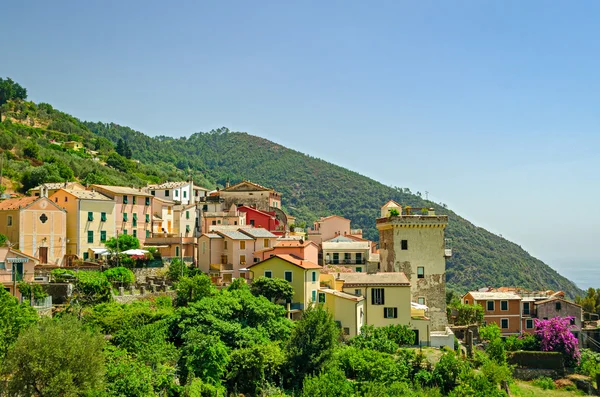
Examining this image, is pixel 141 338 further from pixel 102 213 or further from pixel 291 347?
pixel 102 213

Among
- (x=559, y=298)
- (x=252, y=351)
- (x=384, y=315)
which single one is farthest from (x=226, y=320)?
(x=559, y=298)

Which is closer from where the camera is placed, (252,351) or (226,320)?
(252,351)

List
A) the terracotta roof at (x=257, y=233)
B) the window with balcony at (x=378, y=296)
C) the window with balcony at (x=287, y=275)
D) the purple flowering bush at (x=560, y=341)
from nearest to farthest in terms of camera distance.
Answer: the window with balcony at (x=287, y=275) → the window with balcony at (x=378, y=296) → the terracotta roof at (x=257, y=233) → the purple flowering bush at (x=560, y=341)

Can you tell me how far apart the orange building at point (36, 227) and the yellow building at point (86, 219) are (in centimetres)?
104

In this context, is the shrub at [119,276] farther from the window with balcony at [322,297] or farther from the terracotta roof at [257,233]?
the window with balcony at [322,297]

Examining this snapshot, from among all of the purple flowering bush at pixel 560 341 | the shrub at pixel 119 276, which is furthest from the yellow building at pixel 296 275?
the purple flowering bush at pixel 560 341

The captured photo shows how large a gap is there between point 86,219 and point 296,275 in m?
19.7

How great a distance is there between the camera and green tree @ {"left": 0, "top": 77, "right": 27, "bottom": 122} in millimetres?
132875

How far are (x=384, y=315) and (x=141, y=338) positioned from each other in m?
19.9

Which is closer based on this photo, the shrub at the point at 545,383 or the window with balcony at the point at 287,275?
the window with balcony at the point at 287,275

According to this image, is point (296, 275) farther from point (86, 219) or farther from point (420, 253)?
point (86, 219)

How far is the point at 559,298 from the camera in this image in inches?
2758

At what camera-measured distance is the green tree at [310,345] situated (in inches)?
1634

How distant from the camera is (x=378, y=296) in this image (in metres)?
51.4
